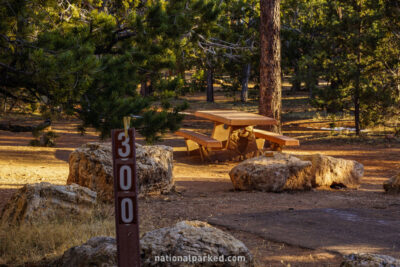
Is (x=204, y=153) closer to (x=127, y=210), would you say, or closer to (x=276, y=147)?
(x=276, y=147)

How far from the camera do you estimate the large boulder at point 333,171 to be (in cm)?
872

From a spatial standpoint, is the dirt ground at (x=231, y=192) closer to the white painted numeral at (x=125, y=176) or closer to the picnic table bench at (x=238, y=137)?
the picnic table bench at (x=238, y=137)

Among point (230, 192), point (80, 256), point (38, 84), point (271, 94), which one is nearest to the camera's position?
point (80, 256)

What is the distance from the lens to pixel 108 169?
6.81 metres

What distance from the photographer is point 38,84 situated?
4793 millimetres

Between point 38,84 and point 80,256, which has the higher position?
point 38,84

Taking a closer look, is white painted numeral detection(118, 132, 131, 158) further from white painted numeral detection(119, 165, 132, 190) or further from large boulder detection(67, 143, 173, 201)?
large boulder detection(67, 143, 173, 201)

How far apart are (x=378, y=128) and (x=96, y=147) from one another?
41.7 feet

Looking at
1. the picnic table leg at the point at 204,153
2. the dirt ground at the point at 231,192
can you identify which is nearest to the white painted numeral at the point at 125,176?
the dirt ground at the point at 231,192

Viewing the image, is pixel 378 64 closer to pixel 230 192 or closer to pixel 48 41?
pixel 230 192

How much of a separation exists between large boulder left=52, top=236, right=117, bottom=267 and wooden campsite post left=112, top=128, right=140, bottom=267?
0.53 m

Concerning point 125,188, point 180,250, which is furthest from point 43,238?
point 125,188

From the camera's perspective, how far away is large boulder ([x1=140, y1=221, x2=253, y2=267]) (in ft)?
11.3

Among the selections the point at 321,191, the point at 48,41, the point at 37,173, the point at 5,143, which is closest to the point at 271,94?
the point at 321,191
